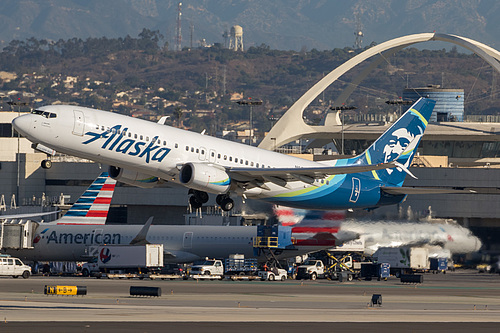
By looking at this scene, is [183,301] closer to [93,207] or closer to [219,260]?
[219,260]

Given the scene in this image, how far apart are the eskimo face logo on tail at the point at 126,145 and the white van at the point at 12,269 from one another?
37078mm

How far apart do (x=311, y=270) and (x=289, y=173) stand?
1404 inches

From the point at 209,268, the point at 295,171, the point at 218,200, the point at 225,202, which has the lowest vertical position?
the point at 209,268

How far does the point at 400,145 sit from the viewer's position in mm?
83000

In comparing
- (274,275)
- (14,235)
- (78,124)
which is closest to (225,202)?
(78,124)

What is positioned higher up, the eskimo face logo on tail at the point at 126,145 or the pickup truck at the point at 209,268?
the eskimo face logo on tail at the point at 126,145

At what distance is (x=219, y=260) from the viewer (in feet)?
338

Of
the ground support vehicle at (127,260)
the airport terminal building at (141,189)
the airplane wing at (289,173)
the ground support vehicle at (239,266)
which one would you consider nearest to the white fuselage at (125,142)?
the airplane wing at (289,173)

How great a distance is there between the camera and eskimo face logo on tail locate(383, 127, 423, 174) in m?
82.6

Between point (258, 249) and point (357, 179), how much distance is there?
2617 centimetres

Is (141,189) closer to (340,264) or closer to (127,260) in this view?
(127,260)

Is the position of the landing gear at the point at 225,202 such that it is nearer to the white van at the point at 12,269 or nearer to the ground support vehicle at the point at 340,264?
the white van at the point at 12,269

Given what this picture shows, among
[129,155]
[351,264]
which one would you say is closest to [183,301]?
[129,155]

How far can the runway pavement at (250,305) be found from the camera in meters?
53.2
